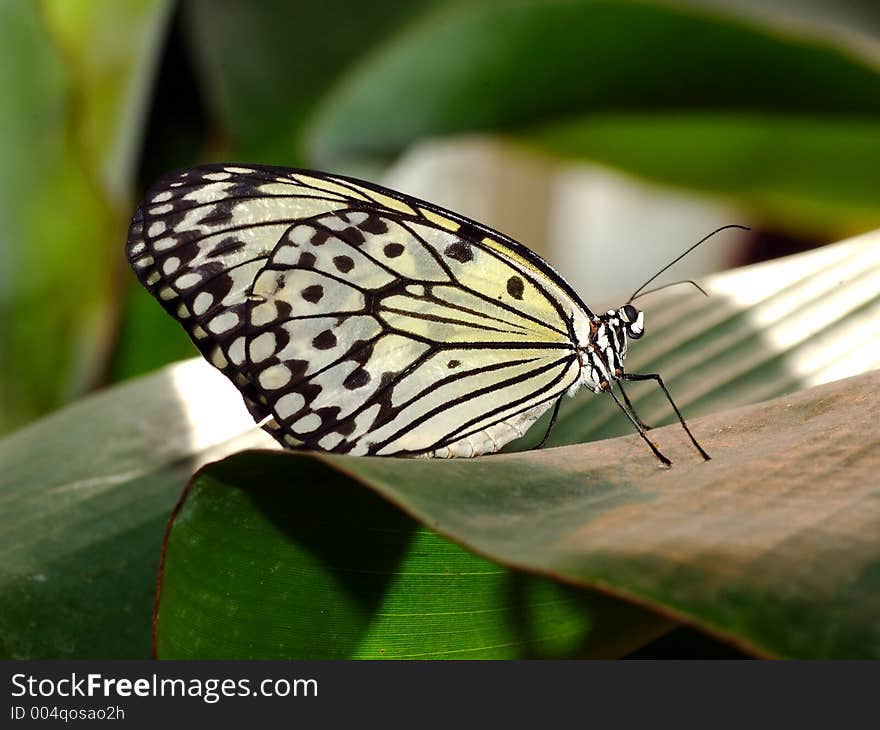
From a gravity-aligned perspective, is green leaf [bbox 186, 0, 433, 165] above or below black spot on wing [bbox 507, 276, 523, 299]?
above

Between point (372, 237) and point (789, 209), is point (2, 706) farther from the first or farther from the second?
point (789, 209)

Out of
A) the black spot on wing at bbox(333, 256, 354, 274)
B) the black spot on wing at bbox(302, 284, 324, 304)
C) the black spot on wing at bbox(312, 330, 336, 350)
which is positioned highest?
the black spot on wing at bbox(333, 256, 354, 274)

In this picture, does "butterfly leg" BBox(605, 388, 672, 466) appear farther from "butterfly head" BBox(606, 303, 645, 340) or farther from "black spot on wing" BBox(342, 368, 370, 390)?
"black spot on wing" BBox(342, 368, 370, 390)

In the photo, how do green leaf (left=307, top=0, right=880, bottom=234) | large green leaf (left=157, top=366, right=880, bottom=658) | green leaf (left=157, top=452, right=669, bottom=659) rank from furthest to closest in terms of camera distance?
green leaf (left=307, top=0, right=880, bottom=234), green leaf (left=157, top=452, right=669, bottom=659), large green leaf (left=157, top=366, right=880, bottom=658)

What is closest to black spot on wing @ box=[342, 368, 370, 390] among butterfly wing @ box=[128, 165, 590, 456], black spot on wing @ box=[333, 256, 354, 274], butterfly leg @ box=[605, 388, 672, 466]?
butterfly wing @ box=[128, 165, 590, 456]

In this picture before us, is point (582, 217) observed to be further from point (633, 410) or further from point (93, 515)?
point (93, 515)

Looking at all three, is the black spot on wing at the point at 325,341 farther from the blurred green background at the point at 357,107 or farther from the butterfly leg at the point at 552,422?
the blurred green background at the point at 357,107

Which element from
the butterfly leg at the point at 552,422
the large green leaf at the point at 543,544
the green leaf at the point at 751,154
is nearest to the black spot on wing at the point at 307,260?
the butterfly leg at the point at 552,422

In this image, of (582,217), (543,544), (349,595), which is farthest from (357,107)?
(582,217)

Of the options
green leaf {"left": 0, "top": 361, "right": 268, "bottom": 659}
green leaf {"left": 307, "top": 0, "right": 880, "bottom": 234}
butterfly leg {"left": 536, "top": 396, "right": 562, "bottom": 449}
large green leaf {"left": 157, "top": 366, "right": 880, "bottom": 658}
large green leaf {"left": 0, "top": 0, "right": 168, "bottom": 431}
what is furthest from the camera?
green leaf {"left": 307, "top": 0, "right": 880, "bottom": 234}
